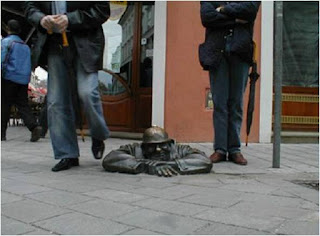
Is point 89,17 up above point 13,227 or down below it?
above

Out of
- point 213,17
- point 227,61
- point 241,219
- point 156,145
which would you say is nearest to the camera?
point 241,219

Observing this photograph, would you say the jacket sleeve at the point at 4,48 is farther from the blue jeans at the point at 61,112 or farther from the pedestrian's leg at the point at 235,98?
the pedestrian's leg at the point at 235,98

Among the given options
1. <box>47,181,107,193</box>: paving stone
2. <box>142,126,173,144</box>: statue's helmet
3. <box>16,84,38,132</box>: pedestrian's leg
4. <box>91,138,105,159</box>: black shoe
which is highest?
<box>16,84,38,132</box>: pedestrian's leg

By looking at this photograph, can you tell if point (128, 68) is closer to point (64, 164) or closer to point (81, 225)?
point (64, 164)

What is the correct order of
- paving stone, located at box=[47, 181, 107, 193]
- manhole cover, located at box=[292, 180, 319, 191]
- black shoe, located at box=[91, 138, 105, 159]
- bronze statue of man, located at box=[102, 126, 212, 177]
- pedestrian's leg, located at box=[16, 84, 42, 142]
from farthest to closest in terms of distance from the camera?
1. pedestrian's leg, located at box=[16, 84, 42, 142]
2. black shoe, located at box=[91, 138, 105, 159]
3. bronze statue of man, located at box=[102, 126, 212, 177]
4. manhole cover, located at box=[292, 180, 319, 191]
5. paving stone, located at box=[47, 181, 107, 193]

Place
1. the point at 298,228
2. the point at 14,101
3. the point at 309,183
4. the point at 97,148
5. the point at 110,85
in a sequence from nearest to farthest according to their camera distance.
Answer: the point at 298,228 < the point at 309,183 < the point at 97,148 < the point at 14,101 < the point at 110,85

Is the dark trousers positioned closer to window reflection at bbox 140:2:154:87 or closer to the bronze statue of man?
window reflection at bbox 140:2:154:87

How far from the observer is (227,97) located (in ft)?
15.2

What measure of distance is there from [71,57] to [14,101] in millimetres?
3597

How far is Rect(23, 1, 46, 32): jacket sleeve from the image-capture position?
156 inches

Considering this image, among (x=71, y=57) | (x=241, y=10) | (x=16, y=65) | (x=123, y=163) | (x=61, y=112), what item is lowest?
(x=123, y=163)

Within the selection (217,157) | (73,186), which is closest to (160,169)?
(73,186)

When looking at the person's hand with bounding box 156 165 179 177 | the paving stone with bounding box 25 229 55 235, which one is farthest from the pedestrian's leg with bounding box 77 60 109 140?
the paving stone with bounding box 25 229 55 235

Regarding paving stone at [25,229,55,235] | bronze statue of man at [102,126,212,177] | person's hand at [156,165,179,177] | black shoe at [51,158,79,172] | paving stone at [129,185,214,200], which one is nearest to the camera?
paving stone at [25,229,55,235]
